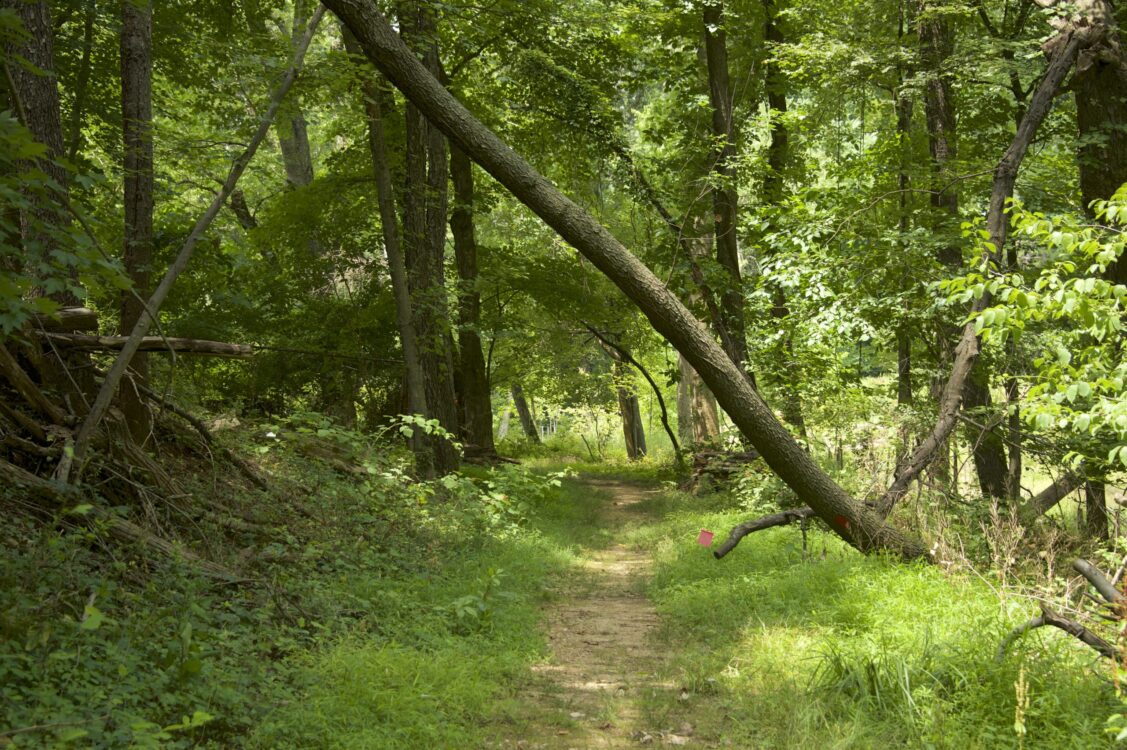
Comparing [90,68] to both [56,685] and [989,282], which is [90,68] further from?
[989,282]

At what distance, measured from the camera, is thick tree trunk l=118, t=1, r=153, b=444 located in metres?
7.34

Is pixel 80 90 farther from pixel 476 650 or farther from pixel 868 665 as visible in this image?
pixel 868 665

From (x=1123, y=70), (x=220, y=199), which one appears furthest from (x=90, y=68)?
(x=1123, y=70)

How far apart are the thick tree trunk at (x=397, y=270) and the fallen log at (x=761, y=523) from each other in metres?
4.60

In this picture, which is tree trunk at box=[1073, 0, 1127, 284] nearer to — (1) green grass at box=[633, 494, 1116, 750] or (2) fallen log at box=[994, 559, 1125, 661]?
(1) green grass at box=[633, 494, 1116, 750]

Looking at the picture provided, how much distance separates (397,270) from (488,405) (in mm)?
7149

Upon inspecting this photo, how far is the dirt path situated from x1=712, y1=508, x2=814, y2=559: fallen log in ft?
3.06

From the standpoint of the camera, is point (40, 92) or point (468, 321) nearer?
point (40, 92)

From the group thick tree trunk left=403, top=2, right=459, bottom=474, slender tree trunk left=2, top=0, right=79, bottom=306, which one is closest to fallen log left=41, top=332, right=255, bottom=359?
slender tree trunk left=2, top=0, right=79, bottom=306

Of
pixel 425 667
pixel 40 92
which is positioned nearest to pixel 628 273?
pixel 425 667

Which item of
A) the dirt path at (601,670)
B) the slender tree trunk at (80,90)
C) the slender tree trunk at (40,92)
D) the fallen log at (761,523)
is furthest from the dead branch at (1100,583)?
the slender tree trunk at (80,90)

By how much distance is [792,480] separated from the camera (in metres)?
7.48

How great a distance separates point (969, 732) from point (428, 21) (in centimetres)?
1036

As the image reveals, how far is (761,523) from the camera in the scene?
7.88m
